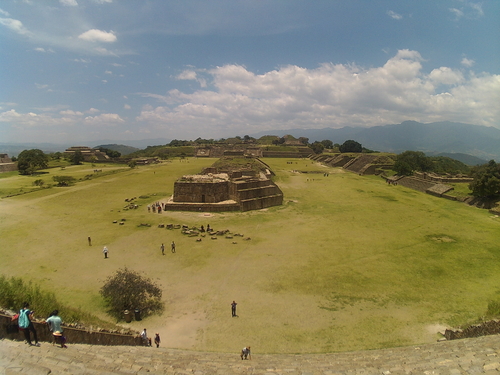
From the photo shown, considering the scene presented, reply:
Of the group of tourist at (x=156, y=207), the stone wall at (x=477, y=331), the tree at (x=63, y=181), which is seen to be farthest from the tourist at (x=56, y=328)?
the tree at (x=63, y=181)

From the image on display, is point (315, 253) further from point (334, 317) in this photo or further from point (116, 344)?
point (116, 344)

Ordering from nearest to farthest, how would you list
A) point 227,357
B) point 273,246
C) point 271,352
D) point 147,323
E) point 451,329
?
1. point 227,357
2. point 271,352
3. point 451,329
4. point 147,323
5. point 273,246

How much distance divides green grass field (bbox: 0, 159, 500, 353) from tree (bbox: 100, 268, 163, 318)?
398 mm

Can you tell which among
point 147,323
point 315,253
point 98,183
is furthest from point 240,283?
point 98,183

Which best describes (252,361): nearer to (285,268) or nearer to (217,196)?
(285,268)

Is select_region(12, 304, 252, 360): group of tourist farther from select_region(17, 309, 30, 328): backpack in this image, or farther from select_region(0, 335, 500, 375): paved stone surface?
select_region(0, 335, 500, 375): paved stone surface

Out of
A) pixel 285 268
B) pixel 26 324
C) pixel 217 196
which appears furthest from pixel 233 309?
pixel 217 196

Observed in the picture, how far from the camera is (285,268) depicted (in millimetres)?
13523

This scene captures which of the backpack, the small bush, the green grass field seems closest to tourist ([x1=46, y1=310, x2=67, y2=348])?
the backpack

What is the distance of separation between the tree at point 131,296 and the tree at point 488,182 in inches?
1195

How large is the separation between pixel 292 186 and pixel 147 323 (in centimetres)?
2871

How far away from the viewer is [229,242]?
55.7ft

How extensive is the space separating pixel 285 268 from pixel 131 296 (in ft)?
23.5

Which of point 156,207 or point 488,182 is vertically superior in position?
point 488,182
